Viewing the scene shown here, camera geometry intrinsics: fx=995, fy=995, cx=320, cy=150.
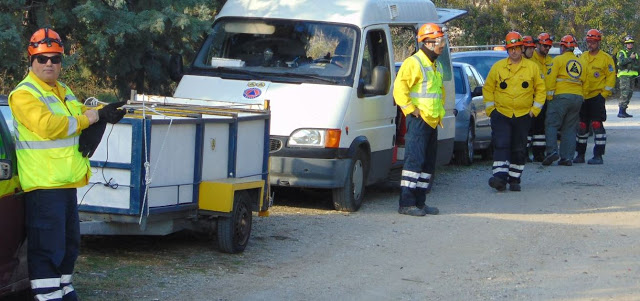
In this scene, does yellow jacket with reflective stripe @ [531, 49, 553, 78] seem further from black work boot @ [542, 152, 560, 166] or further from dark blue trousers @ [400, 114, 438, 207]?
dark blue trousers @ [400, 114, 438, 207]

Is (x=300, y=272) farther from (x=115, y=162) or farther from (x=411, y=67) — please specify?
(x=411, y=67)

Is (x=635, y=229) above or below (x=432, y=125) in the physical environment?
below

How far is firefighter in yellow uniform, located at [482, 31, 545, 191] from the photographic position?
12430 millimetres

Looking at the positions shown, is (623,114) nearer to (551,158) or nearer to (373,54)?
(551,158)

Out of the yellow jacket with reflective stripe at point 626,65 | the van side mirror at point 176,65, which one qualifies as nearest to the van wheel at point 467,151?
the van side mirror at point 176,65

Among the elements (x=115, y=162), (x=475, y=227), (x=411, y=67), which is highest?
(x=411, y=67)

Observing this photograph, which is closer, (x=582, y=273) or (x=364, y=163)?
(x=582, y=273)

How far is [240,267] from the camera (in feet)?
25.9

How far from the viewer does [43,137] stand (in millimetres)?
5605

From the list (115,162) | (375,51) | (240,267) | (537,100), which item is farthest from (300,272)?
(537,100)

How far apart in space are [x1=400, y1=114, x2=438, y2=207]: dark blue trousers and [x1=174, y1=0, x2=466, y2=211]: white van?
1.59 ft

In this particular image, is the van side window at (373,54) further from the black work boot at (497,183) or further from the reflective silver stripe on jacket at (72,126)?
the reflective silver stripe on jacket at (72,126)

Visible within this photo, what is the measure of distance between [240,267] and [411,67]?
354 cm

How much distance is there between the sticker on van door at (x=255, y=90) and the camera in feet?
33.9
